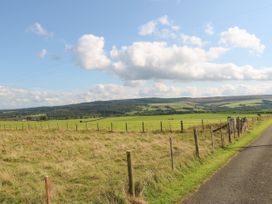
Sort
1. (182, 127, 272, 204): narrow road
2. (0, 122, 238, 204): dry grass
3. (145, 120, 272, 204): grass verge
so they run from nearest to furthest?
(182, 127, 272, 204): narrow road
(145, 120, 272, 204): grass verge
(0, 122, 238, 204): dry grass

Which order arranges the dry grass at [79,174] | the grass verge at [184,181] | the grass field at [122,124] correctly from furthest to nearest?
the grass field at [122,124]
the dry grass at [79,174]
the grass verge at [184,181]

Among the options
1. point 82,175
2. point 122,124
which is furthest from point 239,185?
point 122,124

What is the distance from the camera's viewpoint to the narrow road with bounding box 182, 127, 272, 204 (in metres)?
10.7

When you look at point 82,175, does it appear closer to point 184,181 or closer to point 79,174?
point 79,174

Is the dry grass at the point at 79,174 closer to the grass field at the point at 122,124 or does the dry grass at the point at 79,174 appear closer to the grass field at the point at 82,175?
the grass field at the point at 82,175

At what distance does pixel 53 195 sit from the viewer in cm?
1243

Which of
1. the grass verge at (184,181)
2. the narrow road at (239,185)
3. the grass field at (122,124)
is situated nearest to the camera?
the narrow road at (239,185)

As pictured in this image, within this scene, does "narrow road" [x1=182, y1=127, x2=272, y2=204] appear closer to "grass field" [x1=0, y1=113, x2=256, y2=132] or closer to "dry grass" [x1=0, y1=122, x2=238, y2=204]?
"dry grass" [x1=0, y1=122, x2=238, y2=204]

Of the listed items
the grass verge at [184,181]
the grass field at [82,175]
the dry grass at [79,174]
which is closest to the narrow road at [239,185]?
the grass verge at [184,181]

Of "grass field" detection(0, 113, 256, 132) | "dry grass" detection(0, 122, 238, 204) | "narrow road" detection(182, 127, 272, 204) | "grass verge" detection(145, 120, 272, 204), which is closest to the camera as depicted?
"narrow road" detection(182, 127, 272, 204)

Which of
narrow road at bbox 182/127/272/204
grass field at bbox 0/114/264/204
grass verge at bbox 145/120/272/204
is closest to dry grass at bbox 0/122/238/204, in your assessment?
grass field at bbox 0/114/264/204

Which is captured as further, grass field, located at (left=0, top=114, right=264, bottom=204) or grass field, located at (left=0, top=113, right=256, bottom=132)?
grass field, located at (left=0, top=113, right=256, bottom=132)

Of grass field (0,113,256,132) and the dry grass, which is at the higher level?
the dry grass

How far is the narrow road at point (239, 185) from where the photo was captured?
1074 centimetres
